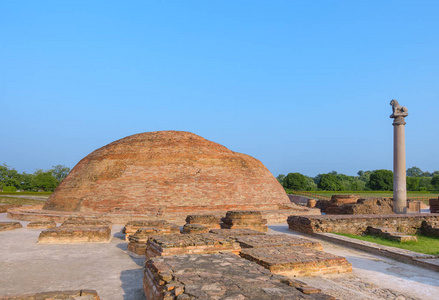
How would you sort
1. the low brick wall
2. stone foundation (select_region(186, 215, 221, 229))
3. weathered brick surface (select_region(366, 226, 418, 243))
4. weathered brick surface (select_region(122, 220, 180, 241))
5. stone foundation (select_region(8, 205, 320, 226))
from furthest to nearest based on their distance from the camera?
stone foundation (select_region(8, 205, 320, 226)), stone foundation (select_region(186, 215, 221, 229)), the low brick wall, weathered brick surface (select_region(122, 220, 180, 241)), weathered brick surface (select_region(366, 226, 418, 243))

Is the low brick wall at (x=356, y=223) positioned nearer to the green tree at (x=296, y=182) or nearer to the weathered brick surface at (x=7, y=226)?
the weathered brick surface at (x=7, y=226)

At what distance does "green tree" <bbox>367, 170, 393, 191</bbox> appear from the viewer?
37125 mm

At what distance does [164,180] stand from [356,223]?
7.39 m

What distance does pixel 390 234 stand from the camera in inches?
311

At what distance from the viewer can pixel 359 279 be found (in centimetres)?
464

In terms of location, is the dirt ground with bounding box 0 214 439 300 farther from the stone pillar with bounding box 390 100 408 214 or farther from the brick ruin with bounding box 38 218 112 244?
the stone pillar with bounding box 390 100 408 214

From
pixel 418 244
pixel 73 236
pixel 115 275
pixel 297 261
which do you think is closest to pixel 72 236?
pixel 73 236

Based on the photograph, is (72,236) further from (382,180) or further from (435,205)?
(382,180)

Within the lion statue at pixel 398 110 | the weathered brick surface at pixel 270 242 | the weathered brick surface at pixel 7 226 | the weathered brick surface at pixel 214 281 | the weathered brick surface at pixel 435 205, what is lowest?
the weathered brick surface at pixel 7 226

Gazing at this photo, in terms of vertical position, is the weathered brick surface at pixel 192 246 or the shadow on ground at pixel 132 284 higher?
the weathered brick surface at pixel 192 246

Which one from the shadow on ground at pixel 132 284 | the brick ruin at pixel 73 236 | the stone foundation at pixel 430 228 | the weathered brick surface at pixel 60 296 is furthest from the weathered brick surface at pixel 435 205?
the weathered brick surface at pixel 60 296

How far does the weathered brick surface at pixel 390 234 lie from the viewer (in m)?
7.54

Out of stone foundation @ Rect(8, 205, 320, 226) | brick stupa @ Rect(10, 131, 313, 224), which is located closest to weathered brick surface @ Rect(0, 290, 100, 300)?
stone foundation @ Rect(8, 205, 320, 226)

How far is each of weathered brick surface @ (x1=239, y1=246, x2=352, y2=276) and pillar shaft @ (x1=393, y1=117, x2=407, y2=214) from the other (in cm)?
825
